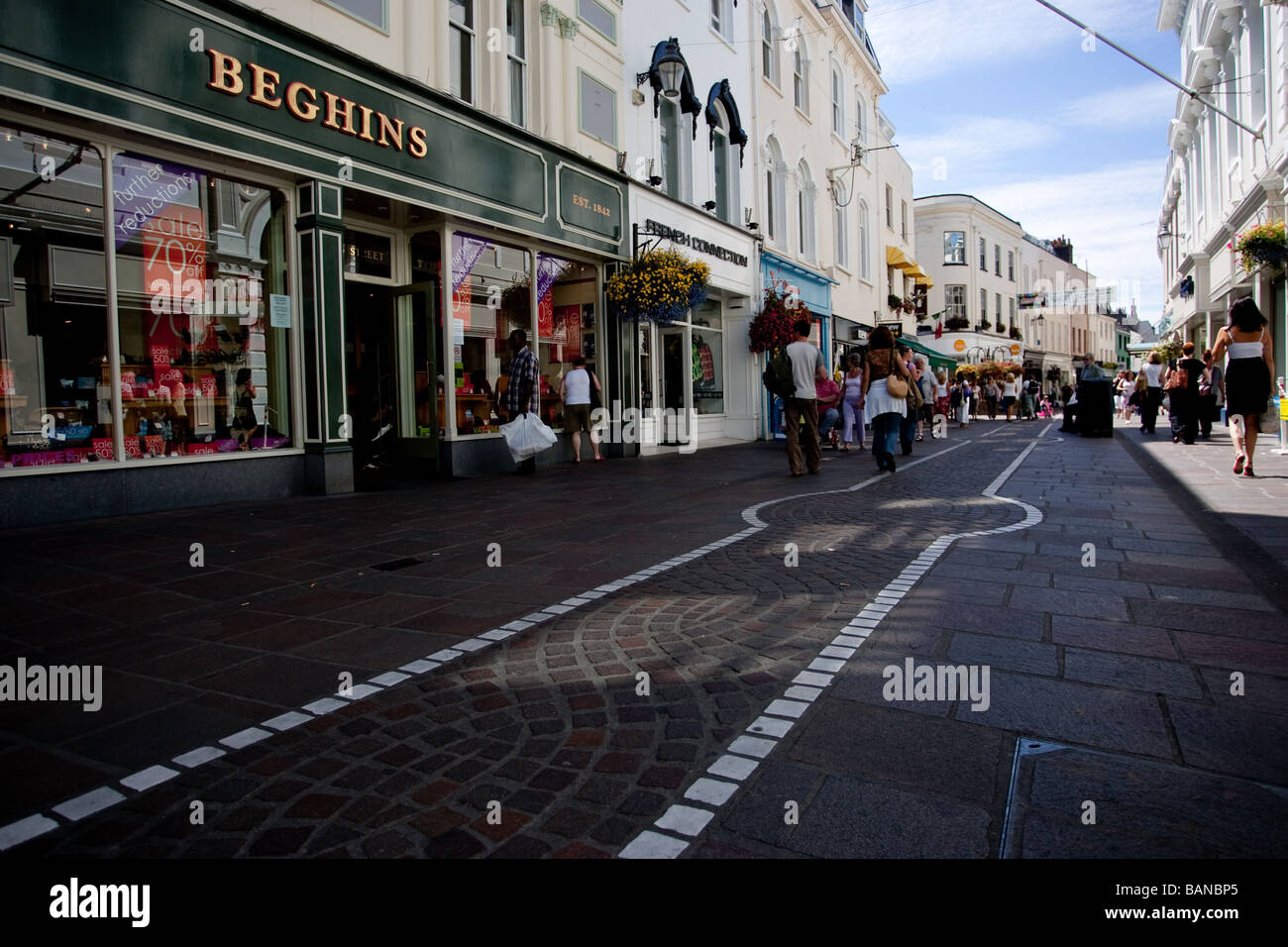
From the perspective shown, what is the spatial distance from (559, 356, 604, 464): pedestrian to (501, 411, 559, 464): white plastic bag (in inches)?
77.4

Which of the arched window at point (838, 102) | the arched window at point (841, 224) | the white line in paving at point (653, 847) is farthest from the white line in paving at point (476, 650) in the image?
the arched window at point (838, 102)

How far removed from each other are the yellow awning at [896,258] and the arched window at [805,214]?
8631 millimetres

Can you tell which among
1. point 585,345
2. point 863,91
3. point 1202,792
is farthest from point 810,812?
point 863,91

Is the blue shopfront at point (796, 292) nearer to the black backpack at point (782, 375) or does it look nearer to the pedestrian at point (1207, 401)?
the black backpack at point (782, 375)

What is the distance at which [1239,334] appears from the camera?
29.4ft

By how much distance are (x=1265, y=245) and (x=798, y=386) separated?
10.6 m

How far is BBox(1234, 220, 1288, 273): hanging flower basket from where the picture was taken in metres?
14.7

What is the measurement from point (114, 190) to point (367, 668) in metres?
6.52

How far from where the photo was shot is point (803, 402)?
10562 mm

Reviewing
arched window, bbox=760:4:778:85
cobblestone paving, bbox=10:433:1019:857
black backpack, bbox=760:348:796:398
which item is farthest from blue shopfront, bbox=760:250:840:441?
cobblestone paving, bbox=10:433:1019:857

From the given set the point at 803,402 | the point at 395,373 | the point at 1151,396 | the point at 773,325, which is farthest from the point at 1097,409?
the point at 395,373

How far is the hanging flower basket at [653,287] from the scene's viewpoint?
46.3ft
